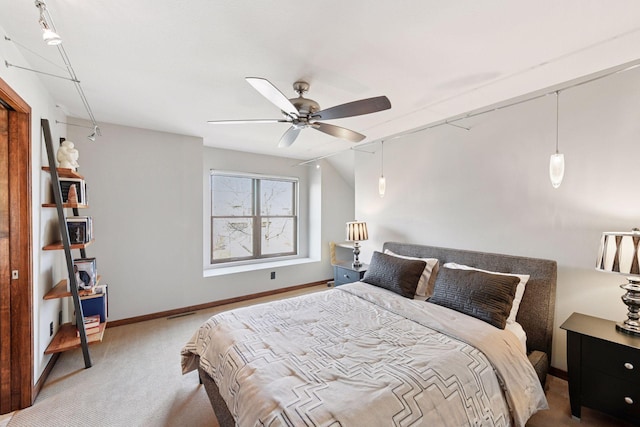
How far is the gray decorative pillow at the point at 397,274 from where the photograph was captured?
2.66 metres

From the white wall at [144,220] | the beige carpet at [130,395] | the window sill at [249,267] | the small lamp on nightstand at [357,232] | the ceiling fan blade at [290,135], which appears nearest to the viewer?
the beige carpet at [130,395]

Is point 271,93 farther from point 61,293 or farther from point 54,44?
point 61,293

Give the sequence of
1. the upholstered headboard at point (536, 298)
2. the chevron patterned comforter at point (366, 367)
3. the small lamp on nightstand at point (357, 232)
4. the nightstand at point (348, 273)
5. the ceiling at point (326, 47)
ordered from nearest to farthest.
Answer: the chevron patterned comforter at point (366, 367) < the ceiling at point (326, 47) < the upholstered headboard at point (536, 298) < the nightstand at point (348, 273) < the small lamp on nightstand at point (357, 232)

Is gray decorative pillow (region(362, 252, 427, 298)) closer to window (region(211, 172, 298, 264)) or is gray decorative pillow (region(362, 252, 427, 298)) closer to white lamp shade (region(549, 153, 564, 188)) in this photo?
white lamp shade (region(549, 153, 564, 188))

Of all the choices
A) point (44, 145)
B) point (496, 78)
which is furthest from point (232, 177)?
point (496, 78)

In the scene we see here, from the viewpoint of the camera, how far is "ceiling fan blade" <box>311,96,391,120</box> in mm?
1798

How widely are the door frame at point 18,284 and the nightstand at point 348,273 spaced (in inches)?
122

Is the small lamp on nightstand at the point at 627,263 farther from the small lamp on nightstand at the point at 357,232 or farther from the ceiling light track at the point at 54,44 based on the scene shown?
the ceiling light track at the point at 54,44

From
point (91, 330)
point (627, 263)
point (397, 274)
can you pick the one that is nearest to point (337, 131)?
point (397, 274)

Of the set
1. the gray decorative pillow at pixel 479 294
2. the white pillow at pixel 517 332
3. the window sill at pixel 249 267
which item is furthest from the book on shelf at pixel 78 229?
the white pillow at pixel 517 332

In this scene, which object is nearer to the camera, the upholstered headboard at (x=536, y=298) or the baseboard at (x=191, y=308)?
the upholstered headboard at (x=536, y=298)

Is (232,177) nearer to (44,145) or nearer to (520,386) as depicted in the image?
(44,145)

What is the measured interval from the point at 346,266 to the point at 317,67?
2.65 metres

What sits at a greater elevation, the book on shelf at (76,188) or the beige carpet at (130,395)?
the book on shelf at (76,188)
